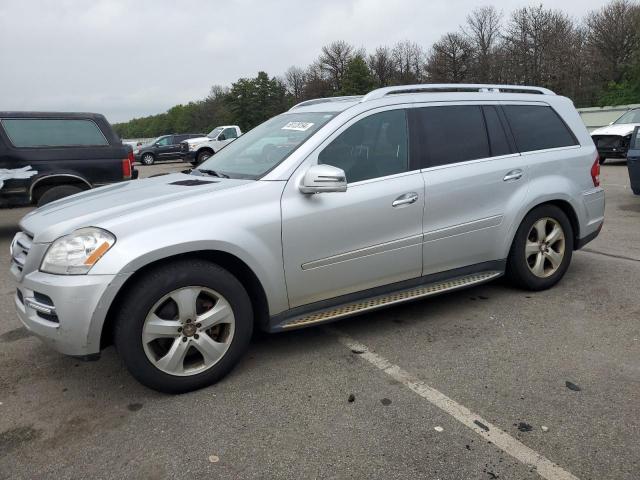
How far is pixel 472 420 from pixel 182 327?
1.64m

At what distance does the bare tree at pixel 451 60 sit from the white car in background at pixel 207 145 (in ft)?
108

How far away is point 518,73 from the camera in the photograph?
157 ft

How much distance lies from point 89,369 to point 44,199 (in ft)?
17.7

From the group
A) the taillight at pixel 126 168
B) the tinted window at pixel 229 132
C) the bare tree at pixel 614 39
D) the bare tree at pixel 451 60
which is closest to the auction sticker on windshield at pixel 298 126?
the taillight at pixel 126 168

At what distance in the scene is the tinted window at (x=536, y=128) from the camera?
4.57 m

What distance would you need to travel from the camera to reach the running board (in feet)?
11.4

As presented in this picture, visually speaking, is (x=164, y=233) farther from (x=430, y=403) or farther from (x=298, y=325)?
A: (x=430, y=403)

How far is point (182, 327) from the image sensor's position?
121 inches

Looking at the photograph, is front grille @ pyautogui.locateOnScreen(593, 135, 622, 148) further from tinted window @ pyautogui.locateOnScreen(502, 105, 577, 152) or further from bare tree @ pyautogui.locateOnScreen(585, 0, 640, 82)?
bare tree @ pyautogui.locateOnScreen(585, 0, 640, 82)

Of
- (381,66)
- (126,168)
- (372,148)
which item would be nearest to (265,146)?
(372,148)

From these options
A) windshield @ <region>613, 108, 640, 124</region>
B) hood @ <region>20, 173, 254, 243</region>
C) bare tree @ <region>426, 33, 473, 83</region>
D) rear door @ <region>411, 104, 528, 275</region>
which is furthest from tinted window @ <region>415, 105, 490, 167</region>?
bare tree @ <region>426, 33, 473, 83</region>

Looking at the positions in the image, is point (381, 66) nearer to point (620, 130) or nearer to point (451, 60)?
point (451, 60)

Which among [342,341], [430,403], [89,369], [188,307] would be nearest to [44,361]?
[89,369]

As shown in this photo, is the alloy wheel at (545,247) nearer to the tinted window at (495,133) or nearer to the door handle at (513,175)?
the door handle at (513,175)
